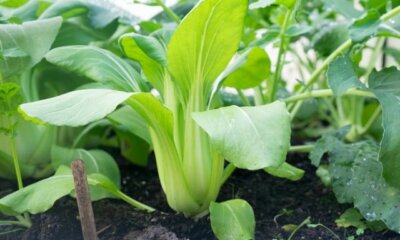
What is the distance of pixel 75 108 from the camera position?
0.68 metres

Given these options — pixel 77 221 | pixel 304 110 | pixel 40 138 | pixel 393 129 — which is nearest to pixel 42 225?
pixel 77 221

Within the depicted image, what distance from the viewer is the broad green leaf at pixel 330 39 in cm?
116

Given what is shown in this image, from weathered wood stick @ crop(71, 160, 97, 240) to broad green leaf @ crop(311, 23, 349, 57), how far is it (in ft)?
2.35

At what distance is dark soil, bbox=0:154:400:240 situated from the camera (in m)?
0.86

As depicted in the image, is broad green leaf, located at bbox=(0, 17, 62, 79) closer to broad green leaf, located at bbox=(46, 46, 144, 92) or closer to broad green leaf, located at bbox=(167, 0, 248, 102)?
broad green leaf, located at bbox=(46, 46, 144, 92)

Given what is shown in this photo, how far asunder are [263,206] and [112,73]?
40 centimetres

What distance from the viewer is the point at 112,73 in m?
0.88

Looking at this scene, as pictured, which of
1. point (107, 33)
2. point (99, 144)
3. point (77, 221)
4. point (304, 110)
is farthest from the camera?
point (304, 110)

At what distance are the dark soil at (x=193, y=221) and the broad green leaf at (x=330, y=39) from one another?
29 centimetres

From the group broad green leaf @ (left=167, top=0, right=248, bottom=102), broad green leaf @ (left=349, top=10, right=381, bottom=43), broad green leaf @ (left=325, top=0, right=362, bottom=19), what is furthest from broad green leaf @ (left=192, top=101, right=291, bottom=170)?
broad green leaf @ (left=325, top=0, right=362, bottom=19)

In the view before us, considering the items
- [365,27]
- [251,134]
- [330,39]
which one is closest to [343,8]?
A: [330,39]

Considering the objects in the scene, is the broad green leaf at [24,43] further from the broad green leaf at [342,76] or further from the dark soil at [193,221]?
the broad green leaf at [342,76]

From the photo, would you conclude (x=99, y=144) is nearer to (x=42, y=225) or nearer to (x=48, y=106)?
(x=42, y=225)

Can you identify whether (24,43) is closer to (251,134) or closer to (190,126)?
(190,126)
